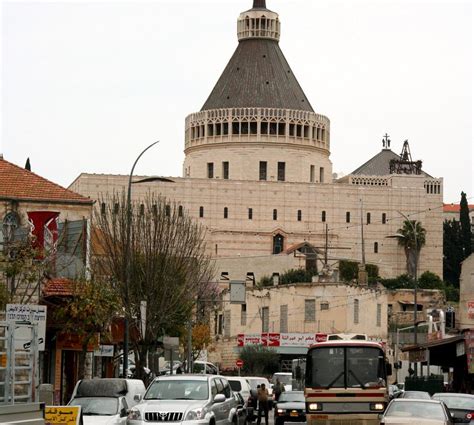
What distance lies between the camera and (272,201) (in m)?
162

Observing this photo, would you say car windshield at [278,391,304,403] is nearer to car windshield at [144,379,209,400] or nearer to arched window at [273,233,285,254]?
car windshield at [144,379,209,400]

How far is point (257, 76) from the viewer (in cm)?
17338

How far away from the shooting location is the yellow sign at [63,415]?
82.3ft

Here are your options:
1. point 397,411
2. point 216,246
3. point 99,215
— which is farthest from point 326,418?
point 216,246

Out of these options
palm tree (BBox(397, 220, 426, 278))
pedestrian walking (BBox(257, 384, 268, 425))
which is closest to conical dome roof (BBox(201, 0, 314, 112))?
palm tree (BBox(397, 220, 426, 278))

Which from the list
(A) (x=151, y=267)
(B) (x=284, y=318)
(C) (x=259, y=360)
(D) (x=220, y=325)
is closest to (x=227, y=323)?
(D) (x=220, y=325)

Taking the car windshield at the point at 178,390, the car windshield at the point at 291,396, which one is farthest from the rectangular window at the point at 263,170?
the car windshield at the point at 178,390

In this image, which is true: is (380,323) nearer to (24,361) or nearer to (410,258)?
(410,258)

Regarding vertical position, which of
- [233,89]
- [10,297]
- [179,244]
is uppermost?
[233,89]

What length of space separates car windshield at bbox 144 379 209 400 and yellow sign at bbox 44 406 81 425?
3.87 meters

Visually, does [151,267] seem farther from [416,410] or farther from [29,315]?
[29,315]

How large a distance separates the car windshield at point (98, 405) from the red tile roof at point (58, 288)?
1079cm

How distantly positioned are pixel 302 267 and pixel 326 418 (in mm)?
110237

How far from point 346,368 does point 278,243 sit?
419ft
